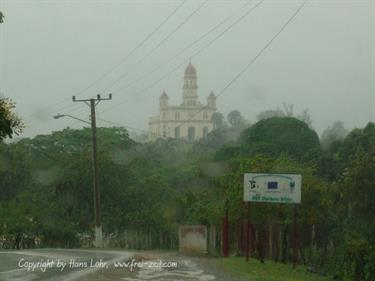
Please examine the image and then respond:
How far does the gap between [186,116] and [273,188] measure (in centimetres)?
10080

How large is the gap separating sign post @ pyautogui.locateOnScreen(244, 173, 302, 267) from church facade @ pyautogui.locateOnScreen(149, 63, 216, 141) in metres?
93.8

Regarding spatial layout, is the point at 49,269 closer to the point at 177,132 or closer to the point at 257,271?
the point at 257,271

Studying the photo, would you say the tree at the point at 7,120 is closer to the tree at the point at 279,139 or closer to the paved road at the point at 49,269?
the paved road at the point at 49,269

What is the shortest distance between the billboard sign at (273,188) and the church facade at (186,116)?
3695 inches

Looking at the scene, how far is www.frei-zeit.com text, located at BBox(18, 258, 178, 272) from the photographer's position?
21.4m

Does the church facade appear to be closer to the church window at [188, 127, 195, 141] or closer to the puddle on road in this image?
the church window at [188, 127, 195, 141]

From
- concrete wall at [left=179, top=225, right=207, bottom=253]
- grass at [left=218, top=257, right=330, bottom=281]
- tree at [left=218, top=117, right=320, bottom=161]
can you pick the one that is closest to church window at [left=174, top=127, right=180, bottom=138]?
tree at [left=218, top=117, right=320, bottom=161]

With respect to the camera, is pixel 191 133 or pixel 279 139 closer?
pixel 279 139

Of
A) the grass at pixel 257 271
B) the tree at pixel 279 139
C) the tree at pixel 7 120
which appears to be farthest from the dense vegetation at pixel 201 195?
the tree at pixel 7 120

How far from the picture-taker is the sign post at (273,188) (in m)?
24.5

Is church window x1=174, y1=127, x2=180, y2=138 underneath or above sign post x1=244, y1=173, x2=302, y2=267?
above

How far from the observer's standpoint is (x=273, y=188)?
2483 cm

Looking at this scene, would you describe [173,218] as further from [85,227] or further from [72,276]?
[72,276]

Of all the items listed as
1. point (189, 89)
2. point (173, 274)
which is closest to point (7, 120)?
point (173, 274)
